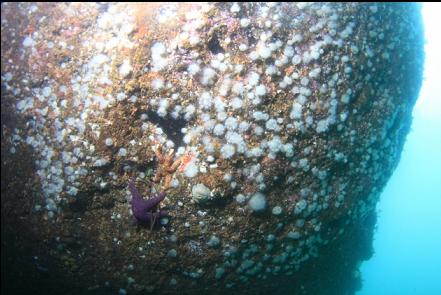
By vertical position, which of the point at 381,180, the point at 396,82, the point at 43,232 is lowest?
the point at 43,232

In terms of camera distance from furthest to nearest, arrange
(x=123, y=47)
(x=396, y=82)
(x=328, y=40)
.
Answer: (x=396, y=82)
(x=328, y=40)
(x=123, y=47)

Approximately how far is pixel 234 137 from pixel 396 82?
10.0 ft

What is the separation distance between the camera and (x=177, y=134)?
3979mm

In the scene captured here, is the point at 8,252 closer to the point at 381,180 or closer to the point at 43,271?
the point at 43,271

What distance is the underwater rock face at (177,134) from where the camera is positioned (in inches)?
150

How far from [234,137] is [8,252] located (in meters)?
3.62

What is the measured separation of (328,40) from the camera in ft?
13.6

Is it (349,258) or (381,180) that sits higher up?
(381,180)

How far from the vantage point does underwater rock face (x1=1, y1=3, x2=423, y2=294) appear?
3.80 meters

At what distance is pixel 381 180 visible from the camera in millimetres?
5414

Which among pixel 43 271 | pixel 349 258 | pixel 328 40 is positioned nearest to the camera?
pixel 328 40

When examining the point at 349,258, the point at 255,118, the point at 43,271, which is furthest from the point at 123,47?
the point at 349,258

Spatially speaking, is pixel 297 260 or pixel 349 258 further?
pixel 349 258

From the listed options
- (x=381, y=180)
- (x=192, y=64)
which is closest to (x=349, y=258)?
(x=381, y=180)
